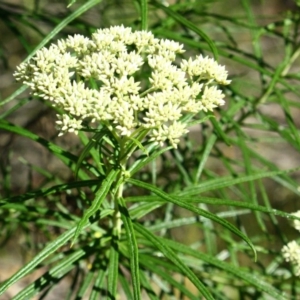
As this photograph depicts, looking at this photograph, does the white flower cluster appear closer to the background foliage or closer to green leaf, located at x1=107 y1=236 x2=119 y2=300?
the background foliage

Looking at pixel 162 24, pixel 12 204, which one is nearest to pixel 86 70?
pixel 12 204

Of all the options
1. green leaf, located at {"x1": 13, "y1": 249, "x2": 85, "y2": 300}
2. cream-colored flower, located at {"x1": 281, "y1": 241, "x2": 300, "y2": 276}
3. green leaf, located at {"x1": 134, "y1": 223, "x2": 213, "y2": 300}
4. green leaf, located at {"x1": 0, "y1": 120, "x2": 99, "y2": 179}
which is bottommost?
→ green leaf, located at {"x1": 13, "y1": 249, "x2": 85, "y2": 300}

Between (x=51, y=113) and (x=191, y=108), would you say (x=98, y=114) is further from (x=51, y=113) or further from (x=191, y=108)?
(x=51, y=113)

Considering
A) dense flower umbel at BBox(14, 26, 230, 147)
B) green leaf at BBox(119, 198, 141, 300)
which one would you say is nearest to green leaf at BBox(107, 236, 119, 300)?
green leaf at BBox(119, 198, 141, 300)

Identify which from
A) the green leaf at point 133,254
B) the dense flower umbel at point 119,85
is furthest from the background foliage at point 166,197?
the dense flower umbel at point 119,85

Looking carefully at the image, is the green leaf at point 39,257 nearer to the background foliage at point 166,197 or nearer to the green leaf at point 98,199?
the background foliage at point 166,197

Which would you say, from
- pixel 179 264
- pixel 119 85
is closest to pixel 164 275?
pixel 179 264

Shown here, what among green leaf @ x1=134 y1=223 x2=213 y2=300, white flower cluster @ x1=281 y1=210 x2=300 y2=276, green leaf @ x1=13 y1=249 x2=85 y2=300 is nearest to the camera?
green leaf @ x1=134 y1=223 x2=213 y2=300

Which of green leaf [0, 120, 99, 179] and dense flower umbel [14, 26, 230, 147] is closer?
dense flower umbel [14, 26, 230, 147]

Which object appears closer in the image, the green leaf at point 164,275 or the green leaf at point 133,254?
the green leaf at point 133,254
